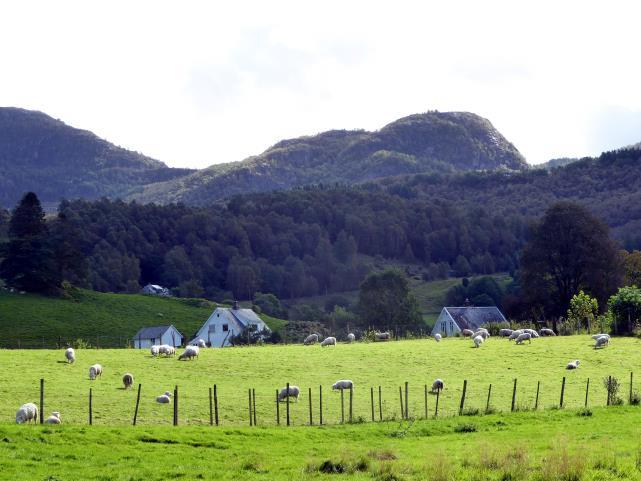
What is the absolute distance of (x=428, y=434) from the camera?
33.0 meters

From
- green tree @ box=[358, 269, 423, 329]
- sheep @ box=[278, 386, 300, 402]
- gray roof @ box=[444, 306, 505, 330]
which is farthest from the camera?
green tree @ box=[358, 269, 423, 329]

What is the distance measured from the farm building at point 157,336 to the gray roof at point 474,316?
32.2 m

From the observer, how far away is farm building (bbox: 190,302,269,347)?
10838 centimetres

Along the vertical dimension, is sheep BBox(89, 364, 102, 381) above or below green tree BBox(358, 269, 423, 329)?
below

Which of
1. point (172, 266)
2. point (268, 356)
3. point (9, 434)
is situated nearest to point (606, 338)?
point (268, 356)

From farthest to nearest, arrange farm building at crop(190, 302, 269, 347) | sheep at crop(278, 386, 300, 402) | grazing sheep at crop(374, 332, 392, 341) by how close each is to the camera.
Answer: farm building at crop(190, 302, 269, 347) → grazing sheep at crop(374, 332, 392, 341) → sheep at crop(278, 386, 300, 402)

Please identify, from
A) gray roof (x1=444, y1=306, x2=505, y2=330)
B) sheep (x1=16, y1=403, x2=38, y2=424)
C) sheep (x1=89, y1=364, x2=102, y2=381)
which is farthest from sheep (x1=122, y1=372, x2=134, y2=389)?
gray roof (x1=444, y1=306, x2=505, y2=330)

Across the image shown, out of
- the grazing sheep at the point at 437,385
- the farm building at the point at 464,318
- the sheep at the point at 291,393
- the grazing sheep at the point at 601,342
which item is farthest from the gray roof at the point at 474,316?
the sheep at the point at 291,393

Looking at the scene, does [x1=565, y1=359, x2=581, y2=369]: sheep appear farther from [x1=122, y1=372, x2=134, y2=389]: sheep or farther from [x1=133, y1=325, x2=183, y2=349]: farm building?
[x1=133, y1=325, x2=183, y2=349]: farm building

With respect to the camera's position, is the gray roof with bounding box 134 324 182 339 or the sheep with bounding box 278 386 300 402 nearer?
the sheep with bounding box 278 386 300 402

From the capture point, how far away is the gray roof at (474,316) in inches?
4183

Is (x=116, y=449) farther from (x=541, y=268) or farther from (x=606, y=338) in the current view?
(x=541, y=268)

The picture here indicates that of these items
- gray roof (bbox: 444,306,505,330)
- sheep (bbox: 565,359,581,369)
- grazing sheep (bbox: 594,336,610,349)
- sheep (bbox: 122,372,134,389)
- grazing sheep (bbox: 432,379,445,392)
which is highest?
gray roof (bbox: 444,306,505,330)

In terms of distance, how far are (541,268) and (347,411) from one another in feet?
197
